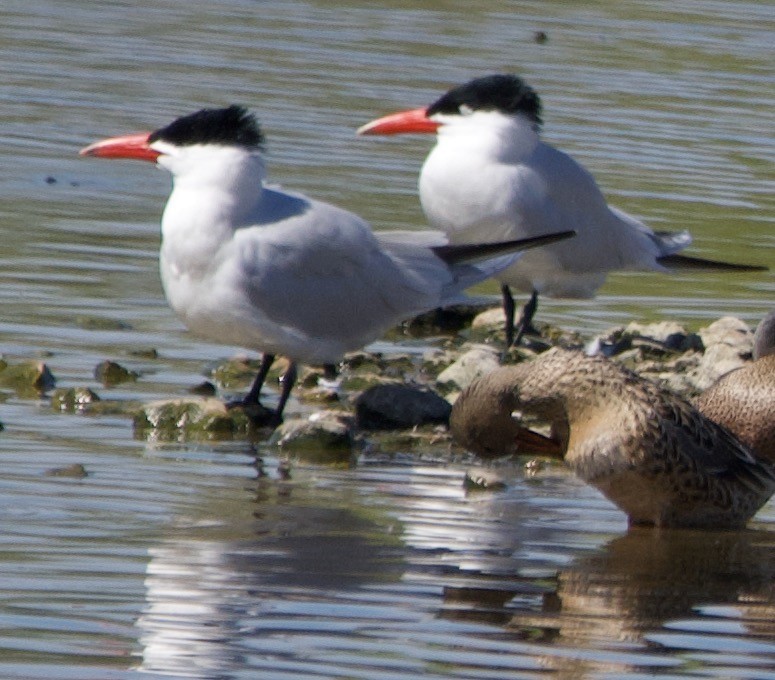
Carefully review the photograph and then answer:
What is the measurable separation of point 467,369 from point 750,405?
4.38 feet

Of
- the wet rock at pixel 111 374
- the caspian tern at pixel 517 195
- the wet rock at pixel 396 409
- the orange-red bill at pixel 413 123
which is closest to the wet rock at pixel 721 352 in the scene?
the caspian tern at pixel 517 195

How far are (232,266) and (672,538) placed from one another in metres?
1.85

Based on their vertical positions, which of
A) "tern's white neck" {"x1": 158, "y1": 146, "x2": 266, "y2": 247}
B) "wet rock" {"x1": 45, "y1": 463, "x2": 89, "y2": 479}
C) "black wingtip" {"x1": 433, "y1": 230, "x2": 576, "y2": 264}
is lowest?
"wet rock" {"x1": 45, "y1": 463, "x2": 89, "y2": 479}

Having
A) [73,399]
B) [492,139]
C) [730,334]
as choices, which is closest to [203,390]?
[73,399]

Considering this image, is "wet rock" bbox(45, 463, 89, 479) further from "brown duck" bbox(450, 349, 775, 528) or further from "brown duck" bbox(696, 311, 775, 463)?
"brown duck" bbox(696, 311, 775, 463)

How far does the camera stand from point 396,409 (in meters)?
6.90

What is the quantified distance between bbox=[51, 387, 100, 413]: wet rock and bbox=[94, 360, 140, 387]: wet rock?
366 mm

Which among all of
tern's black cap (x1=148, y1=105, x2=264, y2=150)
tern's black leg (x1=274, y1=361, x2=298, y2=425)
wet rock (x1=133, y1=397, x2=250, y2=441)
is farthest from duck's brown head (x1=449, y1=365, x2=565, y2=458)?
tern's black cap (x1=148, y1=105, x2=264, y2=150)

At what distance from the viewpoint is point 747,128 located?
13.8 metres

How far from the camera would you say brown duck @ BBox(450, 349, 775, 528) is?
5648mm

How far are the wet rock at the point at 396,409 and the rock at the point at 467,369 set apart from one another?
0.51m

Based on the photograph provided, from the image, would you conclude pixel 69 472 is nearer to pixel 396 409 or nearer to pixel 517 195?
pixel 396 409

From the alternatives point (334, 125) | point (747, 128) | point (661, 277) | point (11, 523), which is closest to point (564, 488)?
point (11, 523)

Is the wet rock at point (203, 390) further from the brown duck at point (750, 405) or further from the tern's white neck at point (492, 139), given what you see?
the tern's white neck at point (492, 139)
